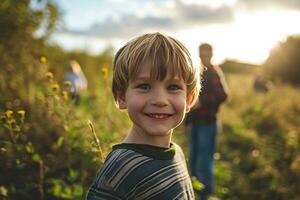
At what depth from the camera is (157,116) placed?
5.86 feet

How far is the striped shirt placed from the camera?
164cm

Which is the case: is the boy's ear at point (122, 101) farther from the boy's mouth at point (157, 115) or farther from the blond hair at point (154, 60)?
the boy's mouth at point (157, 115)

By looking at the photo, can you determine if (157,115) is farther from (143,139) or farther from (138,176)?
(138,176)

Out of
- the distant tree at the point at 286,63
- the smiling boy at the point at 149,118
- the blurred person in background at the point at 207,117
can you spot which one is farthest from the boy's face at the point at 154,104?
the distant tree at the point at 286,63

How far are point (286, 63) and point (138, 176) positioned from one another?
88.0 ft

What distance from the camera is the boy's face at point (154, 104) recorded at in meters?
1.75

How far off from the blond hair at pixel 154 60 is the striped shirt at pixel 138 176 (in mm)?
306

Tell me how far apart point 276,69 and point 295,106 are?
16.3 metres

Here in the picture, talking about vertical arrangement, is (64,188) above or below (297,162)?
above

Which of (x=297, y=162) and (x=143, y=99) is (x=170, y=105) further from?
(x=297, y=162)

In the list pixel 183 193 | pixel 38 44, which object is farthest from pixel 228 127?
pixel 183 193

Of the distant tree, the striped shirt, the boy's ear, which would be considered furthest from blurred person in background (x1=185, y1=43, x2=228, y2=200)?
the distant tree

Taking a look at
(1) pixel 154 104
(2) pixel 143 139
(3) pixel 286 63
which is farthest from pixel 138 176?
(3) pixel 286 63

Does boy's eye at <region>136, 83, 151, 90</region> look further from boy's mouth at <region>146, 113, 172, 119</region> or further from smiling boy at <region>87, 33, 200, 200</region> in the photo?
boy's mouth at <region>146, 113, 172, 119</region>
